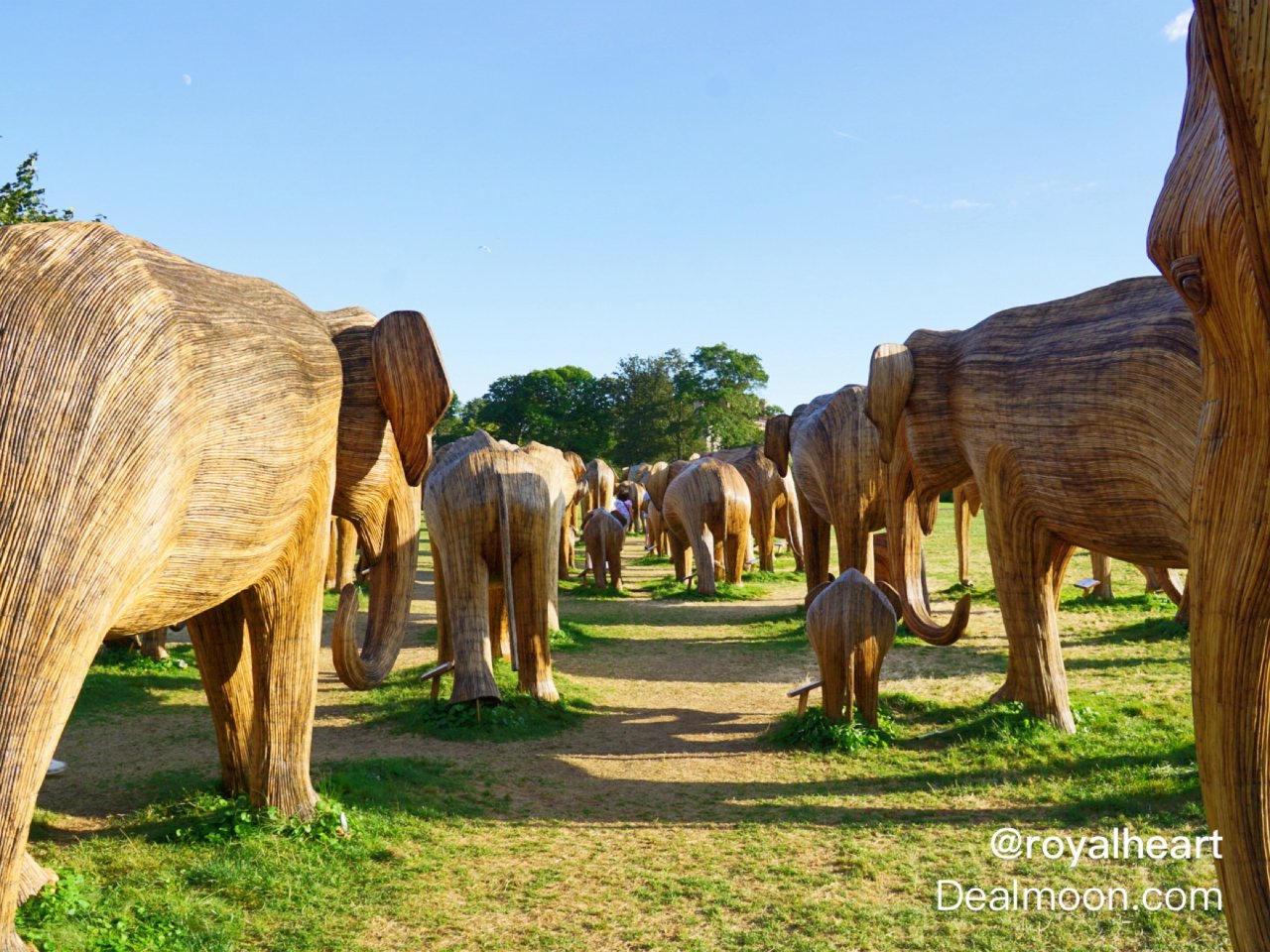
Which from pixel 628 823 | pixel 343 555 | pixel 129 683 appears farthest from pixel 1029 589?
pixel 129 683

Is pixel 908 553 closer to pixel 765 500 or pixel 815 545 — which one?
pixel 815 545

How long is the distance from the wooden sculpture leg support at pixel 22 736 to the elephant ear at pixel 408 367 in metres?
2.44

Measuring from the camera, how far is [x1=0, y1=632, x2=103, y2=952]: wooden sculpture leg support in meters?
2.27

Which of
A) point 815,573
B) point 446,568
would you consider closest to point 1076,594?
point 815,573

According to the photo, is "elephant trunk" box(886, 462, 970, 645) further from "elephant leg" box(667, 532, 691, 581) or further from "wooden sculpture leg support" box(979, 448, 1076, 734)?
"elephant leg" box(667, 532, 691, 581)

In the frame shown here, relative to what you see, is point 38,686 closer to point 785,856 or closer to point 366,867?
point 366,867

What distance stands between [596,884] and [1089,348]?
162 inches

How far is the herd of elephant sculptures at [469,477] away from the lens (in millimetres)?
1669

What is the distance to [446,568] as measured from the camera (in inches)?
287

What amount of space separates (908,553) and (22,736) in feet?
21.6

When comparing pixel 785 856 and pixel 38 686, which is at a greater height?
pixel 38 686

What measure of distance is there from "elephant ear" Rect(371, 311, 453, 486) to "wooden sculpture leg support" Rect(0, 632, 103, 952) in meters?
2.44

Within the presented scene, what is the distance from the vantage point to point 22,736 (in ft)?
7.57

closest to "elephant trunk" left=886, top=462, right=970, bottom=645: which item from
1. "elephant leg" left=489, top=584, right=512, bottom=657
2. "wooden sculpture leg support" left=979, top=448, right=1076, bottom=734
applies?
"wooden sculpture leg support" left=979, top=448, right=1076, bottom=734
